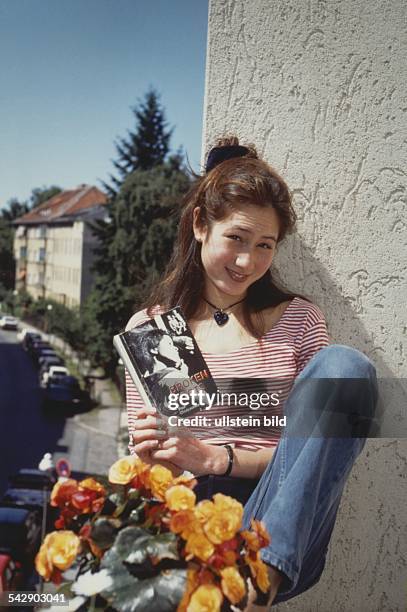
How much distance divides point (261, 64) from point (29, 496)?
989cm

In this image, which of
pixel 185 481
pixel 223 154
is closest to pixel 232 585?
pixel 185 481

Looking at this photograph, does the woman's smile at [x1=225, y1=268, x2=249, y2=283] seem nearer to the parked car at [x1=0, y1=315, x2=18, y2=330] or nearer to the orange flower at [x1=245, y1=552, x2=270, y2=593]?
the orange flower at [x1=245, y1=552, x2=270, y2=593]

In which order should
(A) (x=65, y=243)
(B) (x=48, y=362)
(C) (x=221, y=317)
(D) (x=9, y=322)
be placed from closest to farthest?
(C) (x=221, y=317) → (D) (x=9, y=322) → (A) (x=65, y=243) → (B) (x=48, y=362)

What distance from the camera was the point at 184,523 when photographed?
0.79m

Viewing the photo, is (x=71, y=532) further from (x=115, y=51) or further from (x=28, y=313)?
(x=28, y=313)

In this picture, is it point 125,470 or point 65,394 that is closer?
point 125,470

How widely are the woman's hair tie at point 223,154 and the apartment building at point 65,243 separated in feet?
33.0

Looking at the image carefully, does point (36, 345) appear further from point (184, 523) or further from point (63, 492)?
point (184, 523)

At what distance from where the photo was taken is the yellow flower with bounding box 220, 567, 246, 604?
77 centimetres

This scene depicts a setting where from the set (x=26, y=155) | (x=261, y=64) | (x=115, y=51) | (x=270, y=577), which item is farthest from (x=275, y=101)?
(x=26, y=155)

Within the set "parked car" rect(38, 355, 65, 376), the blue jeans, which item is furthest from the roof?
the blue jeans

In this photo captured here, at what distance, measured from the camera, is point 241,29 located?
1.49 m

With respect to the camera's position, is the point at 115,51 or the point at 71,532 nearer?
the point at 71,532

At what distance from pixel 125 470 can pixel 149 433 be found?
224 millimetres
